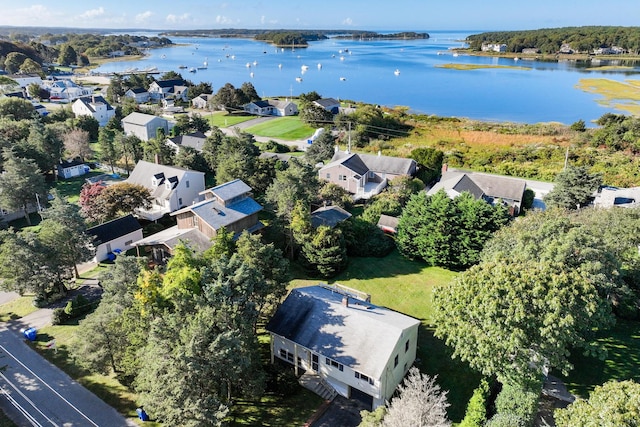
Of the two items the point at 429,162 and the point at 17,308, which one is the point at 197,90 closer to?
the point at 429,162

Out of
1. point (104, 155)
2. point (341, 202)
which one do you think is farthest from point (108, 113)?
point (341, 202)

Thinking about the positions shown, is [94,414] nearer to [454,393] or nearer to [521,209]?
[454,393]

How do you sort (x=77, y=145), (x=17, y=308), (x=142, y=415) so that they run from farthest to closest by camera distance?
(x=77, y=145)
(x=17, y=308)
(x=142, y=415)

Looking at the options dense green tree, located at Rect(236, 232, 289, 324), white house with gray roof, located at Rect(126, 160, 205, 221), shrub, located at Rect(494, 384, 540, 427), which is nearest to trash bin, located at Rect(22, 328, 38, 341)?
dense green tree, located at Rect(236, 232, 289, 324)

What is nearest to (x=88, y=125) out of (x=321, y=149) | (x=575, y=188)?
(x=321, y=149)

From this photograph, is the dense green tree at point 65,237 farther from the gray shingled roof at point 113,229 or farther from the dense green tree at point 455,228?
the dense green tree at point 455,228
